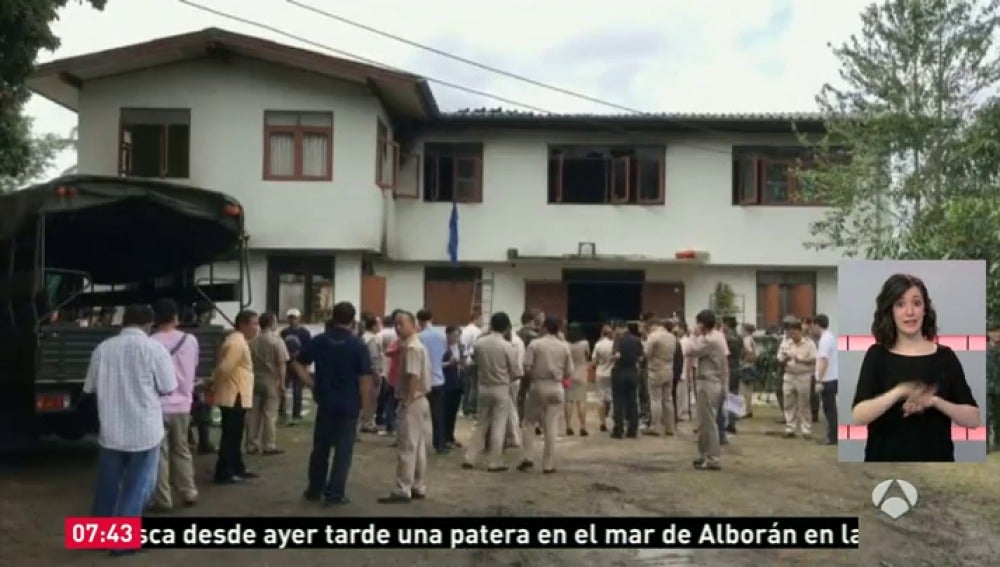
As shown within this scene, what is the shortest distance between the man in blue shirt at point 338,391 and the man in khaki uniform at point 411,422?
0.43m

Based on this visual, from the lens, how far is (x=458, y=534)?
8383mm

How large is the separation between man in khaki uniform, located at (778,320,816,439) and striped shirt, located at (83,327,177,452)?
992 cm

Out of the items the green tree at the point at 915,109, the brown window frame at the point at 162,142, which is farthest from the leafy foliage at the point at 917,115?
the brown window frame at the point at 162,142

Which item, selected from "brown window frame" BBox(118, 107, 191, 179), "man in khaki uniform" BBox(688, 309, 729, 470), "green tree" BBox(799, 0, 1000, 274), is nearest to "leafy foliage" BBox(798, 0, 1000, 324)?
"green tree" BBox(799, 0, 1000, 274)

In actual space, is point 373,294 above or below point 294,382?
above

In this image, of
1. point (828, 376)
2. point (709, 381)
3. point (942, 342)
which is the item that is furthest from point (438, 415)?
point (942, 342)

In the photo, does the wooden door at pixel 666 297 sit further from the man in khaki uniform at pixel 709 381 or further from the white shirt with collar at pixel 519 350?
the man in khaki uniform at pixel 709 381

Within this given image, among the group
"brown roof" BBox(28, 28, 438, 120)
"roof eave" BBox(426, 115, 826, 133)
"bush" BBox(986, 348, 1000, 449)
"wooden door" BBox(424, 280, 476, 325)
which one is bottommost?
"bush" BBox(986, 348, 1000, 449)

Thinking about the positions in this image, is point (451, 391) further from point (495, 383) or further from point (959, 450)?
point (959, 450)

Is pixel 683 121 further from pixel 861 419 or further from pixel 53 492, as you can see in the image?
pixel 861 419

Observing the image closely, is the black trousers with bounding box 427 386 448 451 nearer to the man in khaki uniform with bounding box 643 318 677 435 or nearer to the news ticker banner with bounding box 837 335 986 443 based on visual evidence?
the man in khaki uniform with bounding box 643 318 677 435

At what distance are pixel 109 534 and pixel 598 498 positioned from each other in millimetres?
4617

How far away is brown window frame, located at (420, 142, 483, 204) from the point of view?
79.7ft

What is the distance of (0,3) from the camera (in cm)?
1228
